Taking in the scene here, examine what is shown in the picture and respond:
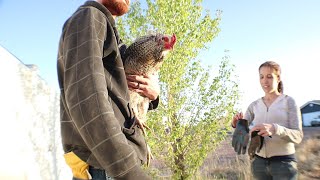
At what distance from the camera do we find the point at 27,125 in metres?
5.54

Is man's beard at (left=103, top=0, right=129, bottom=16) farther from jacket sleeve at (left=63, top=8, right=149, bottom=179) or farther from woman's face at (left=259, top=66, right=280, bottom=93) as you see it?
woman's face at (left=259, top=66, right=280, bottom=93)

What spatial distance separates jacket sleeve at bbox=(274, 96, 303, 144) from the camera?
9.15 ft

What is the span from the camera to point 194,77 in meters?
6.11

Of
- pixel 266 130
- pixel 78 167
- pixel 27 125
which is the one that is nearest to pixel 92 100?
pixel 78 167

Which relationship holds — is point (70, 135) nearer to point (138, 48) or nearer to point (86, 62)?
point (86, 62)

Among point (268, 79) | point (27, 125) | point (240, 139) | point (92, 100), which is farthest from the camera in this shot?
point (27, 125)

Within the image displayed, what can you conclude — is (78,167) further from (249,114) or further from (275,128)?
(249,114)

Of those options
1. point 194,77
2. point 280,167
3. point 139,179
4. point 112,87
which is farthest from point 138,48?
point 194,77

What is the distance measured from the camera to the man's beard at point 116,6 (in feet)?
4.55

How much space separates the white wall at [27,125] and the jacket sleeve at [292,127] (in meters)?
4.00

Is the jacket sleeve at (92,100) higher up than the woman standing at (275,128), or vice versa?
the jacket sleeve at (92,100)

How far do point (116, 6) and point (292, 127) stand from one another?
2.25 metres

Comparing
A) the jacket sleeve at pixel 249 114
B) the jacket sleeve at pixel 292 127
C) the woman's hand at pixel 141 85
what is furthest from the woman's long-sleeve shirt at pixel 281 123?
the woman's hand at pixel 141 85

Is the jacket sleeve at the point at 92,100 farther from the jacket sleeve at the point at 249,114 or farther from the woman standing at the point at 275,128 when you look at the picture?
the jacket sleeve at the point at 249,114
